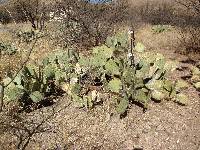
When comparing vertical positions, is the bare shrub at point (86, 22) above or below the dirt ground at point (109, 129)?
above

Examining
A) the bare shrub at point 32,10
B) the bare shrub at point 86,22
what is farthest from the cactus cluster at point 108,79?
the bare shrub at point 86,22

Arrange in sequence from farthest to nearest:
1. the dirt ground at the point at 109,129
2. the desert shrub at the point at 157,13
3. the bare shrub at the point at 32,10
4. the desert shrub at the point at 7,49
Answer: the desert shrub at the point at 157,13 < the bare shrub at the point at 32,10 < the desert shrub at the point at 7,49 < the dirt ground at the point at 109,129

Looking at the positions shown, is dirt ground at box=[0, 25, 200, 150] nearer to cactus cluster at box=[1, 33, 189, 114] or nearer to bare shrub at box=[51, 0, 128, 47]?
cactus cluster at box=[1, 33, 189, 114]

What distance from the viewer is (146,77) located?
6.91m

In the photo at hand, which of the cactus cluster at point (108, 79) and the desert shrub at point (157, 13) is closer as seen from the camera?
the cactus cluster at point (108, 79)

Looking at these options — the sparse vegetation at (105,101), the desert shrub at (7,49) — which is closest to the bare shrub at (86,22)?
the desert shrub at (7,49)

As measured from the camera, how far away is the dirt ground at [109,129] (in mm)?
5918

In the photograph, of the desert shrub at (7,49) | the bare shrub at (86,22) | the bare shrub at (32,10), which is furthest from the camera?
the bare shrub at (32,10)

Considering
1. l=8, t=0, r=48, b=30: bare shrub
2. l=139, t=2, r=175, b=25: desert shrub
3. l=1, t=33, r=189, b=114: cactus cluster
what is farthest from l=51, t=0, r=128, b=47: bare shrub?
l=139, t=2, r=175, b=25: desert shrub

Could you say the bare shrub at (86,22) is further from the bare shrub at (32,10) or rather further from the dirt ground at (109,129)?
the dirt ground at (109,129)

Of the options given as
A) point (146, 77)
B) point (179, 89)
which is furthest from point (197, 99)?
point (146, 77)

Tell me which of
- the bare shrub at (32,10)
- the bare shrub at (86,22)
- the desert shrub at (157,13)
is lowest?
the desert shrub at (157,13)

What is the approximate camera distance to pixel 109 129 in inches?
244

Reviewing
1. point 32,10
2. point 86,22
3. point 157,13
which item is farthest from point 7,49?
point 157,13
